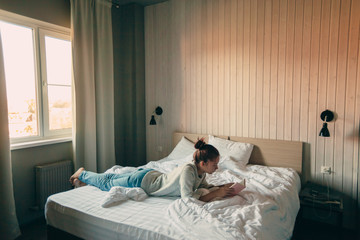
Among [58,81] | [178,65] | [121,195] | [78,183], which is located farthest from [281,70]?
[58,81]

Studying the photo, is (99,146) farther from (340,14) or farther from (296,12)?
(340,14)

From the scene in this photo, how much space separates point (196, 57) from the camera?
3.64m

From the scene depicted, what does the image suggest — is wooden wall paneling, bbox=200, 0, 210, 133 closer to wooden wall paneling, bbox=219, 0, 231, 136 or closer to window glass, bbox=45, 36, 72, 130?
wooden wall paneling, bbox=219, 0, 231, 136

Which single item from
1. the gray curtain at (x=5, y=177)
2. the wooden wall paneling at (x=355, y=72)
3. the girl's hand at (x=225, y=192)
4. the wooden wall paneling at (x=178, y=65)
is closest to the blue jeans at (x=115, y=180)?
the girl's hand at (x=225, y=192)

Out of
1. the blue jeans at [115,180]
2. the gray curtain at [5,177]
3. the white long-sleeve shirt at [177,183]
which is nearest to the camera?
the white long-sleeve shirt at [177,183]

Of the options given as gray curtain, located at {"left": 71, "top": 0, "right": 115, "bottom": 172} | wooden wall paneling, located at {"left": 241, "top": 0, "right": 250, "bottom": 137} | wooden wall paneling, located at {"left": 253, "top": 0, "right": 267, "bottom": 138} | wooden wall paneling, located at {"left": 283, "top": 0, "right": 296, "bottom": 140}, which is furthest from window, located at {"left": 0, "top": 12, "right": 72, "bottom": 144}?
wooden wall paneling, located at {"left": 283, "top": 0, "right": 296, "bottom": 140}

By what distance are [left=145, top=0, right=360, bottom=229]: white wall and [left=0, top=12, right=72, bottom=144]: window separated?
1.23 meters

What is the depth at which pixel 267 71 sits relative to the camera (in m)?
3.14

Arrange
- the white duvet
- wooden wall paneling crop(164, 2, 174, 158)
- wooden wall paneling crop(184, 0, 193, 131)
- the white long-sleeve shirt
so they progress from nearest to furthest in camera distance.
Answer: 1. the white duvet
2. the white long-sleeve shirt
3. wooden wall paneling crop(184, 0, 193, 131)
4. wooden wall paneling crop(164, 2, 174, 158)

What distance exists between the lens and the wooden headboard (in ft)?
9.67

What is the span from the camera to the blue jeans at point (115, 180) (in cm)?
223

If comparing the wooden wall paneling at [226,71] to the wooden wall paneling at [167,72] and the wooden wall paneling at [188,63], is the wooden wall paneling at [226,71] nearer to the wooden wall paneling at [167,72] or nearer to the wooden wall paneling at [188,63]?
the wooden wall paneling at [188,63]

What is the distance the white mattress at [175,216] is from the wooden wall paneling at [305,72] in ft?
2.84

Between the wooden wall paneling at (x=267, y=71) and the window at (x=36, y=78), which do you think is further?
the wooden wall paneling at (x=267, y=71)
